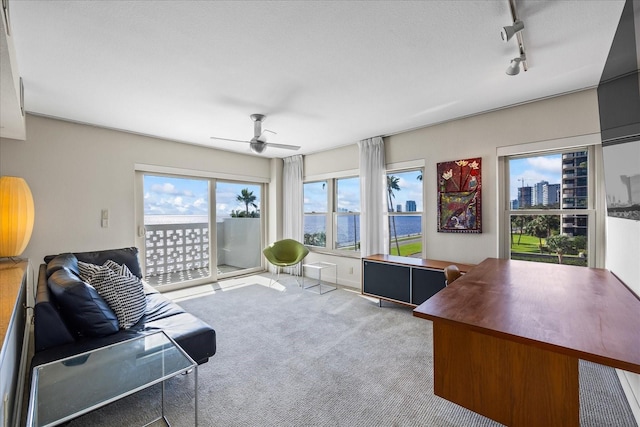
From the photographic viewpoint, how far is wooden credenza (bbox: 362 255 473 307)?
330 cm

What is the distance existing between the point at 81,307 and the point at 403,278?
317 centimetres

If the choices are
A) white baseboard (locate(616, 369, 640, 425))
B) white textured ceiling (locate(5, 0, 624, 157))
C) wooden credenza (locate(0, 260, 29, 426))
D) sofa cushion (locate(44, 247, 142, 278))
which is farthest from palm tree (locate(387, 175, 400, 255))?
wooden credenza (locate(0, 260, 29, 426))

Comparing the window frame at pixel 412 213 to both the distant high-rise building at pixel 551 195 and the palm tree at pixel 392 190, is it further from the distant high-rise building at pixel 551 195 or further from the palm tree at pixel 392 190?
the distant high-rise building at pixel 551 195

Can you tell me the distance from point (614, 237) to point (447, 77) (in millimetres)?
1997

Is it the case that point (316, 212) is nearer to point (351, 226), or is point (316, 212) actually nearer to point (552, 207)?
point (351, 226)

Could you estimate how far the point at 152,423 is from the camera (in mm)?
1709

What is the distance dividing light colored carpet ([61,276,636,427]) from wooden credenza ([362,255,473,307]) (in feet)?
0.93

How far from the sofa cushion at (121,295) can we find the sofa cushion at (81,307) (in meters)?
0.13

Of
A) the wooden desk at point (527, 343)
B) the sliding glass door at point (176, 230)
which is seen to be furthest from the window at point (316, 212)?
the wooden desk at point (527, 343)

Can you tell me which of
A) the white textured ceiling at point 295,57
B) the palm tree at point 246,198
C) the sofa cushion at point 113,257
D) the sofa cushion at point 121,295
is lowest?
the sofa cushion at point 121,295

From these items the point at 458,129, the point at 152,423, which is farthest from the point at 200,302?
the point at 458,129

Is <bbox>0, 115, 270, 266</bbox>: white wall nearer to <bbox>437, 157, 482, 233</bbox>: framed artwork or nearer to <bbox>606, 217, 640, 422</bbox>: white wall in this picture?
<bbox>437, 157, 482, 233</bbox>: framed artwork

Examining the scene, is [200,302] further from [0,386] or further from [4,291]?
[0,386]

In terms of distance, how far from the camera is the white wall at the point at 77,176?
130 inches
